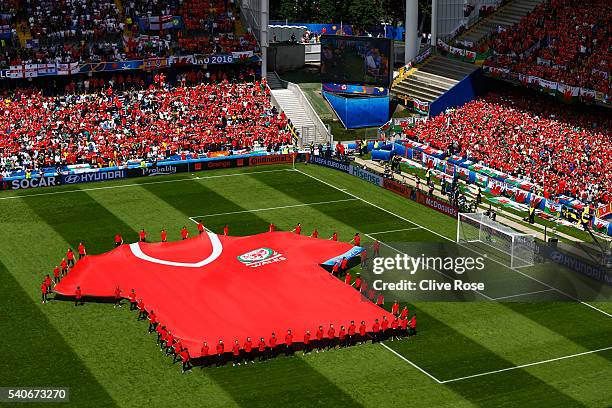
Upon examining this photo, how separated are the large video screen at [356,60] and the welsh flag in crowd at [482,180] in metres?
16.0

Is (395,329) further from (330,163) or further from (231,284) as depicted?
(330,163)

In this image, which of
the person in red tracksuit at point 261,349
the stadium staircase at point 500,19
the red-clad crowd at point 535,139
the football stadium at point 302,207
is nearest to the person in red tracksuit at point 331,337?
the football stadium at point 302,207

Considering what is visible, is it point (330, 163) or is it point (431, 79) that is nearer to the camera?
point (330, 163)

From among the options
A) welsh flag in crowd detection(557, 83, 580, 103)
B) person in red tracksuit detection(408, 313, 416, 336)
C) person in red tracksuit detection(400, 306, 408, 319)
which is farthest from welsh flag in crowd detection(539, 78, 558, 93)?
person in red tracksuit detection(400, 306, 408, 319)

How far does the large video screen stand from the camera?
84.6 meters

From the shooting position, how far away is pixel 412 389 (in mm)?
41531

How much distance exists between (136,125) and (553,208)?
32.2 metres

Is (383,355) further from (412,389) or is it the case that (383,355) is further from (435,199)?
(435,199)

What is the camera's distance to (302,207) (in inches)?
2645

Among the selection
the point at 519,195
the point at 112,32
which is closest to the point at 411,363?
the point at 519,195

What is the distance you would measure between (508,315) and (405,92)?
4476cm

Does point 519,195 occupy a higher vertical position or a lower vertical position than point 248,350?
lower

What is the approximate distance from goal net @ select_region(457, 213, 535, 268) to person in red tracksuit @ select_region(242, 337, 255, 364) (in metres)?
13.2

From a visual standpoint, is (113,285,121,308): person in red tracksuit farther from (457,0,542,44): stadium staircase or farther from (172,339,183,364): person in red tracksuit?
(457,0,542,44): stadium staircase
